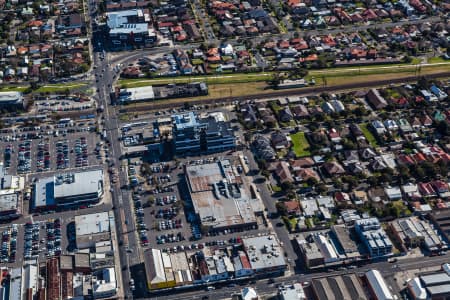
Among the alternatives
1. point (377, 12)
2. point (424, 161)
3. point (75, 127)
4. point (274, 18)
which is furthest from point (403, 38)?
point (75, 127)

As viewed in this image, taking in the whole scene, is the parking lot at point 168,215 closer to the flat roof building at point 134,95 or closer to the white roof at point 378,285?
the white roof at point 378,285

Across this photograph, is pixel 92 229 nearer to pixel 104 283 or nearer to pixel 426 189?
pixel 104 283

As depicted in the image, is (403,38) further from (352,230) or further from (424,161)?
(352,230)

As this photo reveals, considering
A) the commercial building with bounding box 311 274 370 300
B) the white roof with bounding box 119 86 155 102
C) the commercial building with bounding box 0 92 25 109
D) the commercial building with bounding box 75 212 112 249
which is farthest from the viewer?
the white roof with bounding box 119 86 155 102

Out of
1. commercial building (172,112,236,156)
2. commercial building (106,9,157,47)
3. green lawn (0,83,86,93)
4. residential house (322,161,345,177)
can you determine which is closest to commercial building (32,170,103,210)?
commercial building (172,112,236,156)

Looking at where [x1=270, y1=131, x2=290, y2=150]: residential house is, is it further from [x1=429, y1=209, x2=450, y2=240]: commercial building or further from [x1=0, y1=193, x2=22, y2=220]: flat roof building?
[x1=0, y1=193, x2=22, y2=220]: flat roof building

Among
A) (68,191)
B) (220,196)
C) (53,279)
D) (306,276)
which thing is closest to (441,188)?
(306,276)
